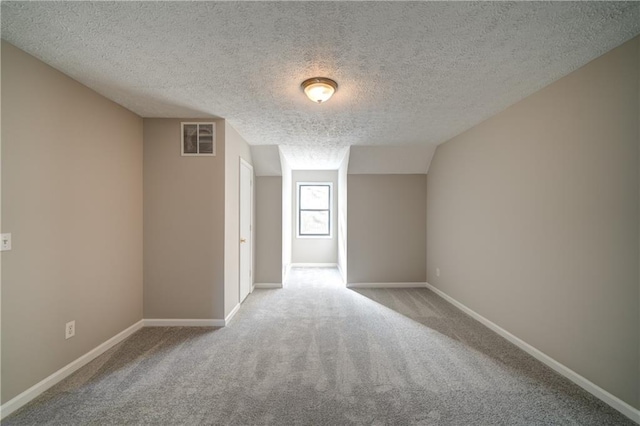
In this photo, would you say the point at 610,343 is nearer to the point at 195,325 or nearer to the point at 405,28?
the point at 405,28

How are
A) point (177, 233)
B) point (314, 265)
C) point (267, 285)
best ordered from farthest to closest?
1. point (314, 265)
2. point (267, 285)
3. point (177, 233)

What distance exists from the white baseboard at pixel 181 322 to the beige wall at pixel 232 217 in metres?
0.15

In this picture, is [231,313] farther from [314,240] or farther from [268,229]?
[314,240]

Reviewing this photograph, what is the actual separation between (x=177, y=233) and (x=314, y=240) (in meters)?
4.37

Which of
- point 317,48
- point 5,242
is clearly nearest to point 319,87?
point 317,48

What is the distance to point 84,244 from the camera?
245cm

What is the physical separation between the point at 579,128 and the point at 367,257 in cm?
355

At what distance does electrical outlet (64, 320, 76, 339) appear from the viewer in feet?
7.46

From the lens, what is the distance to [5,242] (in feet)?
5.92

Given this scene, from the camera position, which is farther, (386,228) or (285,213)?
(285,213)

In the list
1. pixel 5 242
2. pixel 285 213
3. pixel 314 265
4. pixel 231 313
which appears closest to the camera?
pixel 5 242

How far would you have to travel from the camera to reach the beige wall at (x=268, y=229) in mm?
5164

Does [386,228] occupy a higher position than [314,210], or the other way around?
[314,210]

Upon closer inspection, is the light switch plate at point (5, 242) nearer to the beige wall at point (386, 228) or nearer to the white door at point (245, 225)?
the white door at point (245, 225)
